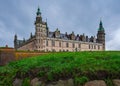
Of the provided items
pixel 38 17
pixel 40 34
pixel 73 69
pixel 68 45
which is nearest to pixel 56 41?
pixel 68 45

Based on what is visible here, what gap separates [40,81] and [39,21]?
76762mm

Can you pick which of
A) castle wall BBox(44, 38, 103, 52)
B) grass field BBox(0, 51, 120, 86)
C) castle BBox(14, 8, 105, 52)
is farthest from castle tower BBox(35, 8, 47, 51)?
grass field BBox(0, 51, 120, 86)

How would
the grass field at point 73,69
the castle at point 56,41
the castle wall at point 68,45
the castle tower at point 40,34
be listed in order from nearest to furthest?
the grass field at point 73,69, the castle tower at point 40,34, the castle at point 56,41, the castle wall at point 68,45

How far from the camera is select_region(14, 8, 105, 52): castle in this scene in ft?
274

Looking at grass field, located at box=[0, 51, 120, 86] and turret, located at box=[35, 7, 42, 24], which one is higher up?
turret, located at box=[35, 7, 42, 24]

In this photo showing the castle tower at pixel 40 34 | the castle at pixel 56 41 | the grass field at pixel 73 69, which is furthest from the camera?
the castle at pixel 56 41

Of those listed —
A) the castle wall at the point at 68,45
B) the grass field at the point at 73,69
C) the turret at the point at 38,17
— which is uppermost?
the turret at the point at 38,17

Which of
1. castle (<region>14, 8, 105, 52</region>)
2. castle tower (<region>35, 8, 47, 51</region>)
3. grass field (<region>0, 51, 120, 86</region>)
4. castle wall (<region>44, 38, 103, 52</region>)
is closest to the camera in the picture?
grass field (<region>0, 51, 120, 86</region>)

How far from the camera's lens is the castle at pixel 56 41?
83.4 metres

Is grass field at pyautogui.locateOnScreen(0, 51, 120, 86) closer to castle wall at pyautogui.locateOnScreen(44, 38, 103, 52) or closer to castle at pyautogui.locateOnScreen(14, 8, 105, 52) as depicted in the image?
castle at pyautogui.locateOnScreen(14, 8, 105, 52)

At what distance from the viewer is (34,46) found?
3346 inches

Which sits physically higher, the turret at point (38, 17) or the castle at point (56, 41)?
the turret at point (38, 17)

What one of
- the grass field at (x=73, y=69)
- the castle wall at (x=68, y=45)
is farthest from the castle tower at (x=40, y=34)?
the grass field at (x=73, y=69)

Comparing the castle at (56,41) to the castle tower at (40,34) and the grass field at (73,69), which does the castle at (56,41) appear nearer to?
the castle tower at (40,34)
